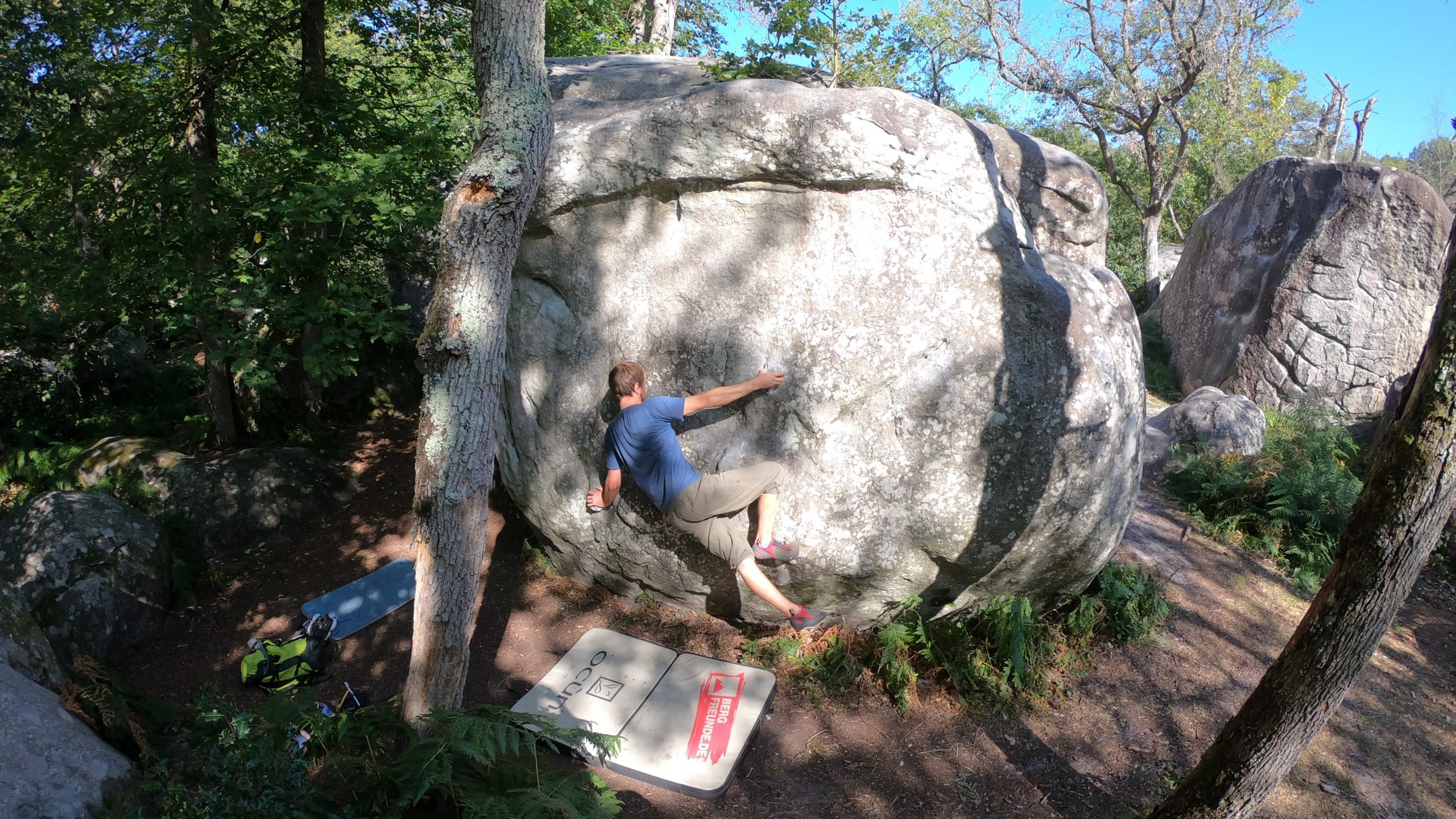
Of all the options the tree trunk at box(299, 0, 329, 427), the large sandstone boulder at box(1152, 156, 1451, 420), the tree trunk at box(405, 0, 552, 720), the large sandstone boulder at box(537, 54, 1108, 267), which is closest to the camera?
the tree trunk at box(405, 0, 552, 720)

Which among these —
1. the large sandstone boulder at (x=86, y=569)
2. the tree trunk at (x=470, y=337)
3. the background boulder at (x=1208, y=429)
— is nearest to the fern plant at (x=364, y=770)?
the tree trunk at (x=470, y=337)

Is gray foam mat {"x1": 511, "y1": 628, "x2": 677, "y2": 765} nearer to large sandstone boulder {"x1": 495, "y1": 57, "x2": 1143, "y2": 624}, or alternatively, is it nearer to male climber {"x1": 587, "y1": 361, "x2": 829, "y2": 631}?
large sandstone boulder {"x1": 495, "y1": 57, "x2": 1143, "y2": 624}

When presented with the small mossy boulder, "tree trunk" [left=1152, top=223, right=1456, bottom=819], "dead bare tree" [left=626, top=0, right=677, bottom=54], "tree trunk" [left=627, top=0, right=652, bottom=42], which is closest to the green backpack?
the small mossy boulder

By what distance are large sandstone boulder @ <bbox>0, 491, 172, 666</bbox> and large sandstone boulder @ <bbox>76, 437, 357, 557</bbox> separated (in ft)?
2.41

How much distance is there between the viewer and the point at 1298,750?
363 cm

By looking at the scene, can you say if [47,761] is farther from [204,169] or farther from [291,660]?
[204,169]

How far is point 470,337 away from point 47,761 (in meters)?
2.84

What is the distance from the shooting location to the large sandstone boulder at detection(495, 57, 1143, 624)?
511 centimetres

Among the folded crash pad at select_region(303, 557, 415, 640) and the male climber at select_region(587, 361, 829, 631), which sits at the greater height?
the male climber at select_region(587, 361, 829, 631)

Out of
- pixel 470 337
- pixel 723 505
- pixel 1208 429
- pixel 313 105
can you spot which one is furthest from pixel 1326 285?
pixel 313 105

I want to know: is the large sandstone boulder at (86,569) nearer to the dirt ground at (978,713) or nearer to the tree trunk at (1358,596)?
the dirt ground at (978,713)

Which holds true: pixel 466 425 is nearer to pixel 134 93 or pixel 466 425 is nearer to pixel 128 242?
pixel 128 242

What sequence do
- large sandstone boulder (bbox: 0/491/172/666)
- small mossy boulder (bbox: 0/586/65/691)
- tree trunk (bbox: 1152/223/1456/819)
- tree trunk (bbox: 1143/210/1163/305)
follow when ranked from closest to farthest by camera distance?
1. tree trunk (bbox: 1152/223/1456/819)
2. small mossy boulder (bbox: 0/586/65/691)
3. large sandstone boulder (bbox: 0/491/172/666)
4. tree trunk (bbox: 1143/210/1163/305)

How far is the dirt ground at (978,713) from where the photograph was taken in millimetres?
4465
